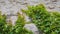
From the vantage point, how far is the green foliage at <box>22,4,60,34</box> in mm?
3387

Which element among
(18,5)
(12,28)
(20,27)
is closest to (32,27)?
(20,27)

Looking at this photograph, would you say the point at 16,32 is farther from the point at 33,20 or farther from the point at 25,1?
the point at 25,1

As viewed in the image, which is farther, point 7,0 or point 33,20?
point 7,0

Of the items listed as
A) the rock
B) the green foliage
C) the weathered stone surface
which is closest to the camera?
the green foliage

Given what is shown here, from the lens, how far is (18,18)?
11.7 feet

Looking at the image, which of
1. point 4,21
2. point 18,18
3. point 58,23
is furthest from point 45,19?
point 4,21

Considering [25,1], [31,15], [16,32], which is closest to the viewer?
[16,32]

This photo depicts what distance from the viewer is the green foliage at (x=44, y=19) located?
3387mm

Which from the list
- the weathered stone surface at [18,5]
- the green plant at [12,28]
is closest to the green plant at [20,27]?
the green plant at [12,28]

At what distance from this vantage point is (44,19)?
3.50m

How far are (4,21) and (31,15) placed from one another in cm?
49

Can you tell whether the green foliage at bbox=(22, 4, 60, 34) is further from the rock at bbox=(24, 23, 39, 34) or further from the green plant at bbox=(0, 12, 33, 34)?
the green plant at bbox=(0, 12, 33, 34)

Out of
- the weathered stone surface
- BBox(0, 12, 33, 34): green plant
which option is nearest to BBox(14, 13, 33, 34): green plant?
BBox(0, 12, 33, 34): green plant

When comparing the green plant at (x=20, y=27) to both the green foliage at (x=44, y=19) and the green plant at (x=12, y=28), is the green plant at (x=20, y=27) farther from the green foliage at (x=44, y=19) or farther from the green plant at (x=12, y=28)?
the green foliage at (x=44, y=19)
